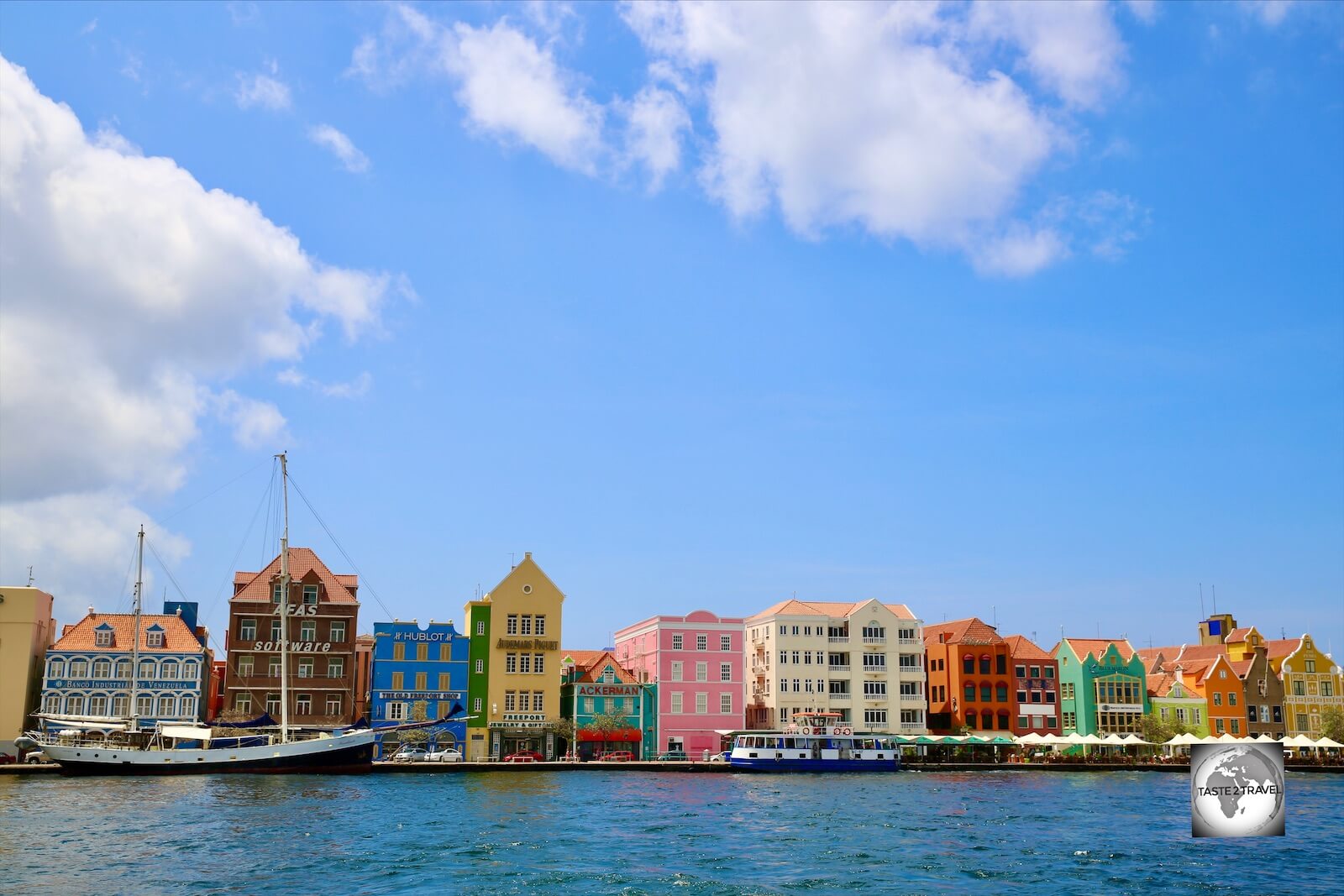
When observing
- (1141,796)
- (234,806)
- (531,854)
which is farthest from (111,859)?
(1141,796)

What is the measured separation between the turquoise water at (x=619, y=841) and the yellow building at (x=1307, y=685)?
164 feet

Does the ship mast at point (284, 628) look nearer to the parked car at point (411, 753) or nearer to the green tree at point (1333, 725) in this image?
the parked car at point (411, 753)

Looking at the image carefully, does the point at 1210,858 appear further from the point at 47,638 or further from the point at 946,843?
the point at 47,638

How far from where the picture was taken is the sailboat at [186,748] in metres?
79.5

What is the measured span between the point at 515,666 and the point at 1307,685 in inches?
3084

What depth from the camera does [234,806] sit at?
5691 cm

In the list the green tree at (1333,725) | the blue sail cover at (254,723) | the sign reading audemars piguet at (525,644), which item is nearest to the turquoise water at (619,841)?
the blue sail cover at (254,723)

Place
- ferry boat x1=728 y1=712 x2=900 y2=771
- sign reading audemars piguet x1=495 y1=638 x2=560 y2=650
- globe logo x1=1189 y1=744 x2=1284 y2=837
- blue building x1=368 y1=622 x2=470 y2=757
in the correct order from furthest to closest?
sign reading audemars piguet x1=495 y1=638 x2=560 y2=650 < blue building x1=368 y1=622 x2=470 y2=757 < ferry boat x1=728 y1=712 x2=900 y2=771 < globe logo x1=1189 y1=744 x2=1284 y2=837

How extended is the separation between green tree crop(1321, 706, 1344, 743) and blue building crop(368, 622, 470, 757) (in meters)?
81.2

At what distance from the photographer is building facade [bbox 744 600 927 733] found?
107 m

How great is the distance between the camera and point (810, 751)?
94.6 m

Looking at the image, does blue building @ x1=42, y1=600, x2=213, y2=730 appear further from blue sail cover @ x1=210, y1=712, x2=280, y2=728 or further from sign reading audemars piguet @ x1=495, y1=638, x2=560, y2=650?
sign reading audemars piguet @ x1=495, y1=638, x2=560, y2=650

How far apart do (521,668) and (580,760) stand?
381 inches

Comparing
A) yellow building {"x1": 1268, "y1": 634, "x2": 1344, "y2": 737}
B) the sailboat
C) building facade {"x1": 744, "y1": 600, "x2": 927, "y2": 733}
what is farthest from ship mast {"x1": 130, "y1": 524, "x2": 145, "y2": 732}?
yellow building {"x1": 1268, "y1": 634, "x2": 1344, "y2": 737}
